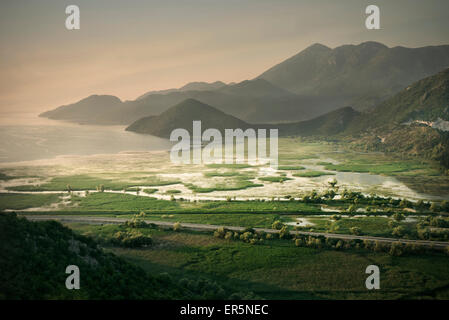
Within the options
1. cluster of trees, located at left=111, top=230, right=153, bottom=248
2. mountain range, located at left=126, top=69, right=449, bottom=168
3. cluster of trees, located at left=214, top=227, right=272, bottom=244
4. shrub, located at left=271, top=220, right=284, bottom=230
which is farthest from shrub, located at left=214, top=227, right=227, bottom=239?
mountain range, located at left=126, top=69, right=449, bottom=168

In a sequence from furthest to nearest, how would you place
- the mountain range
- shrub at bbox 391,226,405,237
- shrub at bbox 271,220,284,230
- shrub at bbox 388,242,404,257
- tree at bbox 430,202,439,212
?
the mountain range
tree at bbox 430,202,439,212
shrub at bbox 271,220,284,230
shrub at bbox 391,226,405,237
shrub at bbox 388,242,404,257

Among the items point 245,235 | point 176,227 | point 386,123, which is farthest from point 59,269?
point 386,123

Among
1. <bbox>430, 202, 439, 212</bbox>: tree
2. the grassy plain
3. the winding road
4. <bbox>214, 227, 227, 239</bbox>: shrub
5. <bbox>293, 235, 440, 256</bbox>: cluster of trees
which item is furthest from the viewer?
<bbox>430, 202, 439, 212</bbox>: tree

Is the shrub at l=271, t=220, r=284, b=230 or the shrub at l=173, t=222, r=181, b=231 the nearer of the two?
the shrub at l=173, t=222, r=181, b=231

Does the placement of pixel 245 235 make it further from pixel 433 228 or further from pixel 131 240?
pixel 433 228

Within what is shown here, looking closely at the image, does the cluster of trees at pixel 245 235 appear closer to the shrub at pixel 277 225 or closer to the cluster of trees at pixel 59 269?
the shrub at pixel 277 225

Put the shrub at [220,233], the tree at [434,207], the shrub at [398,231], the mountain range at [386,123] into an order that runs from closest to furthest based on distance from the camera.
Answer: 1. the shrub at [398,231]
2. the shrub at [220,233]
3. the tree at [434,207]
4. the mountain range at [386,123]

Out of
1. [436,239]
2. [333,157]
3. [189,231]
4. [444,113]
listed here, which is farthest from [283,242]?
[444,113]

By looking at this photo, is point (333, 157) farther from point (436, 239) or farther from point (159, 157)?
point (436, 239)

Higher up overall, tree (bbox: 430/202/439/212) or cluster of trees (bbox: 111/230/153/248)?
tree (bbox: 430/202/439/212)

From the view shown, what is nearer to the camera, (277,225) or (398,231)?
(398,231)

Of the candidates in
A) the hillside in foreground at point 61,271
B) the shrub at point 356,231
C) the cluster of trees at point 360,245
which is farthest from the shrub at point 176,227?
the shrub at point 356,231

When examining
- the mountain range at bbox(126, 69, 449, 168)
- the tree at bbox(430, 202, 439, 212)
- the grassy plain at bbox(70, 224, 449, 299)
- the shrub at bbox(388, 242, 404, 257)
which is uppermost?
the mountain range at bbox(126, 69, 449, 168)

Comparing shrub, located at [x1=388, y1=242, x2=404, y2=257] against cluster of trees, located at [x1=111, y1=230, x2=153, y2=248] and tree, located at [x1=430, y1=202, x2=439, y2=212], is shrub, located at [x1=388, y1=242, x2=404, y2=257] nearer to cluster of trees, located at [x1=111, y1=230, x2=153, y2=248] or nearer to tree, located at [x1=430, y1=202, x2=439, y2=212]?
tree, located at [x1=430, y1=202, x2=439, y2=212]
